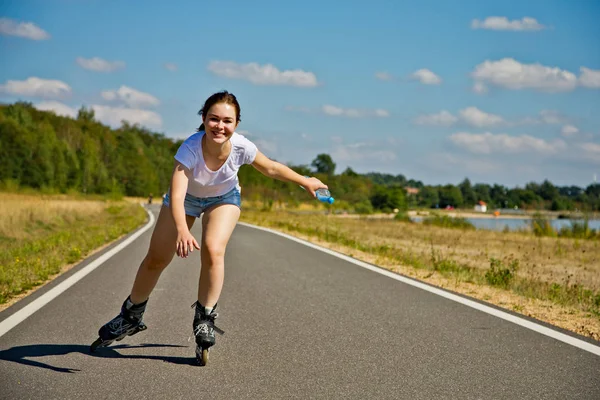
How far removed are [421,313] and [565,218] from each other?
23.0 meters

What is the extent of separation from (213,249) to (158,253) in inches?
17.2

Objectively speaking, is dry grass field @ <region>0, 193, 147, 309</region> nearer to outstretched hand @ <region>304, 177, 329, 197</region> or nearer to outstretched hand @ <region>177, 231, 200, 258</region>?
outstretched hand @ <region>177, 231, 200, 258</region>

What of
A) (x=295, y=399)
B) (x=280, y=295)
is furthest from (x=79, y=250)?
(x=295, y=399)

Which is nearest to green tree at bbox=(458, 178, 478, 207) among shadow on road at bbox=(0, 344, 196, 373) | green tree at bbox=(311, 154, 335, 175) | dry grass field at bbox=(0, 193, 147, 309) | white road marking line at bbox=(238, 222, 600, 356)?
green tree at bbox=(311, 154, 335, 175)

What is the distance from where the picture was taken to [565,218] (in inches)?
1116

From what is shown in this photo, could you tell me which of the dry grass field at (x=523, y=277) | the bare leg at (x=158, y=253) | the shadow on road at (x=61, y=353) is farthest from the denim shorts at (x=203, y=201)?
the dry grass field at (x=523, y=277)

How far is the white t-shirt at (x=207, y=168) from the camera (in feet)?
15.8

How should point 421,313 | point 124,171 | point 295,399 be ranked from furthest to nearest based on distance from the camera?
Result: point 124,171 → point 421,313 → point 295,399

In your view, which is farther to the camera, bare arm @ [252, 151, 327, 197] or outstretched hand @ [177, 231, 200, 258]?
bare arm @ [252, 151, 327, 197]

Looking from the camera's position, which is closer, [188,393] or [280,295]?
[188,393]

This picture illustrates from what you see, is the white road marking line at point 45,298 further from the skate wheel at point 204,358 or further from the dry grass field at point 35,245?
the skate wheel at point 204,358

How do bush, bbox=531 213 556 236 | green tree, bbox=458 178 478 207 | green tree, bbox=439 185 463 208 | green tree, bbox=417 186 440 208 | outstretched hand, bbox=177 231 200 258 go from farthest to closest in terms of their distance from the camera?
green tree, bbox=458 178 478 207 → green tree, bbox=439 185 463 208 → green tree, bbox=417 186 440 208 → bush, bbox=531 213 556 236 → outstretched hand, bbox=177 231 200 258

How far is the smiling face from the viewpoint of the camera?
4781 millimetres

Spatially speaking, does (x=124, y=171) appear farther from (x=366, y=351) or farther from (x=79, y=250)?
(x=366, y=351)
